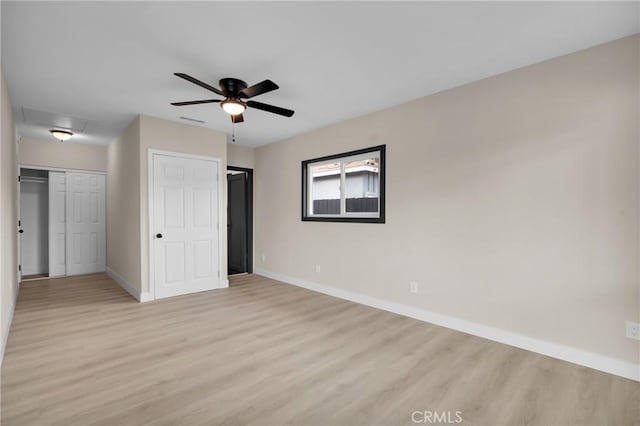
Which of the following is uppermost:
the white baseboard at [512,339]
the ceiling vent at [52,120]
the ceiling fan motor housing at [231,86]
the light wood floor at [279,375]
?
the ceiling vent at [52,120]

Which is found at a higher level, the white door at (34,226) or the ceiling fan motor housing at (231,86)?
the ceiling fan motor housing at (231,86)

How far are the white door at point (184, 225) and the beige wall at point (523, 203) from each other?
251 centimetres

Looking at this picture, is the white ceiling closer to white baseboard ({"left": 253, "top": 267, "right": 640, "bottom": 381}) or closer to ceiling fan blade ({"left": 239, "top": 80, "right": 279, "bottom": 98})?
ceiling fan blade ({"left": 239, "top": 80, "right": 279, "bottom": 98})

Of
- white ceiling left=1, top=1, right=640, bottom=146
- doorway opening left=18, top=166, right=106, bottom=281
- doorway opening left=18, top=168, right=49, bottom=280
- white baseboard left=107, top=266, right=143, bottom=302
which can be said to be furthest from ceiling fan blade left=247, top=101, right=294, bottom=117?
doorway opening left=18, top=168, right=49, bottom=280

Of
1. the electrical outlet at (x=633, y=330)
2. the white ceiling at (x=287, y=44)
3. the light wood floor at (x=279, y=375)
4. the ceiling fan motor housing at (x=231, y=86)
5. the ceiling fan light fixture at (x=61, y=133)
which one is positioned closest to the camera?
the light wood floor at (x=279, y=375)

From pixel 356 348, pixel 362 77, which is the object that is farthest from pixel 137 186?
pixel 356 348

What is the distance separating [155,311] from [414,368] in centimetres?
318

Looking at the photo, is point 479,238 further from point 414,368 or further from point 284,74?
point 284,74

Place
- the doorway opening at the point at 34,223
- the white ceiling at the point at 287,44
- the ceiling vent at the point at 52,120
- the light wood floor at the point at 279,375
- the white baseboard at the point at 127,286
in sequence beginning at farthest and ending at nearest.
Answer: the doorway opening at the point at 34,223
the white baseboard at the point at 127,286
the ceiling vent at the point at 52,120
the white ceiling at the point at 287,44
the light wood floor at the point at 279,375

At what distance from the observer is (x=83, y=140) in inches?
224

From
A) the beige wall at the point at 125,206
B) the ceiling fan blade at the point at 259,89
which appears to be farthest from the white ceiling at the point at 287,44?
the beige wall at the point at 125,206

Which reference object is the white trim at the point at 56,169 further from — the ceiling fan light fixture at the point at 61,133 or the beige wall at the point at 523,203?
the beige wall at the point at 523,203

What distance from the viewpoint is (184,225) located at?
467cm

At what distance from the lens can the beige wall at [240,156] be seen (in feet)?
19.5
